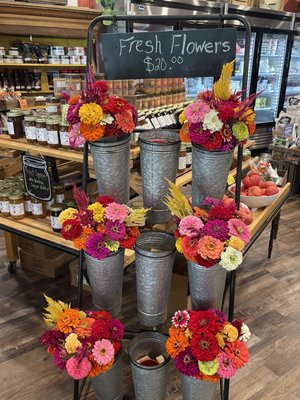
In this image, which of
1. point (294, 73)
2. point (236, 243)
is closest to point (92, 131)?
point (236, 243)

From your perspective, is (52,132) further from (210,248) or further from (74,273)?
(210,248)

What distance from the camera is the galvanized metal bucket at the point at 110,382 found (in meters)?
1.56

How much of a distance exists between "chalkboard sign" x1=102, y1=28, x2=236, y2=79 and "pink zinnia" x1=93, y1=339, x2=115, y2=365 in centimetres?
102

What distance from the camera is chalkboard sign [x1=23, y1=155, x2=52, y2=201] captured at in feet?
6.59

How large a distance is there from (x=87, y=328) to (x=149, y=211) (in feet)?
1.71

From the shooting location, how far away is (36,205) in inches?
86.4

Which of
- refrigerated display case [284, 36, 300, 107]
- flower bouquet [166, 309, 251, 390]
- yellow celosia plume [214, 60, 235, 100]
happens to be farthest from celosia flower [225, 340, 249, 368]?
refrigerated display case [284, 36, 300, 107]

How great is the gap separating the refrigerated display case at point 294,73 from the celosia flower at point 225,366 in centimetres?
538

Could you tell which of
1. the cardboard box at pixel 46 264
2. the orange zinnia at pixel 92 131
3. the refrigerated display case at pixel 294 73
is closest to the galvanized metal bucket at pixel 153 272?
the orange zinnia at pixel 92 131

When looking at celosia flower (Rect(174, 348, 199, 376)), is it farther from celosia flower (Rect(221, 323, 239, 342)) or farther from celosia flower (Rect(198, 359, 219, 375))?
celosia flower (Rect(221, 323, 239, 342))

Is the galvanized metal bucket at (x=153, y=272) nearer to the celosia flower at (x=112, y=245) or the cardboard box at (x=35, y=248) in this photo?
the celosia flower at (x=112, y=245)

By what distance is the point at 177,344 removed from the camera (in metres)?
1.34

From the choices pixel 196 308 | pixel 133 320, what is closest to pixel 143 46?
pixel 196 308

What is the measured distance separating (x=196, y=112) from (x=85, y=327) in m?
0.91
